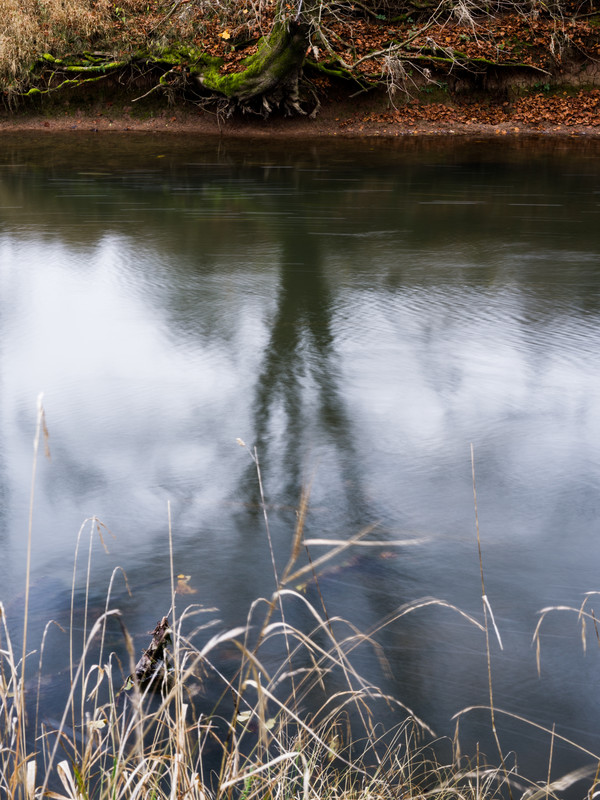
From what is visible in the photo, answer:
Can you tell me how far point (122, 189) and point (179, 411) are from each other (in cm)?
731

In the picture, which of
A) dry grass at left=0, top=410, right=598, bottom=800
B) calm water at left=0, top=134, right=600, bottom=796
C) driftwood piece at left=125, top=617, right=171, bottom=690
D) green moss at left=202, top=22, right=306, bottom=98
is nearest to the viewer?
dry grass at left=0, top=410, right=598, bottom=800

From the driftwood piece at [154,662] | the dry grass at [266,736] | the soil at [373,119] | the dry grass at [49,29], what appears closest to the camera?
the dry grass at [266,736]

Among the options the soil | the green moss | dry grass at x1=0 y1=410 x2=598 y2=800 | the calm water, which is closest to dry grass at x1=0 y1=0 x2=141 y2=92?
the soil

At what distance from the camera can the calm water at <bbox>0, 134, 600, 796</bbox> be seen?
3336 millimetres

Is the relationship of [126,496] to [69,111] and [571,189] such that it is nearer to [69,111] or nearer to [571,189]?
[571,189]

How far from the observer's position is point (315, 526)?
12.9 feet

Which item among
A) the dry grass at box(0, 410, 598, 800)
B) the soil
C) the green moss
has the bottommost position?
the dry grass at box(0, 410, 598, 800)

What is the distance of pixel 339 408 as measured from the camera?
5195mm

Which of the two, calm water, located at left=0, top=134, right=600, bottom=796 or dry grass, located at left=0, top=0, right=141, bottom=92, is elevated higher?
dry grass, located at left=0, top=0, right=141, bottom=92

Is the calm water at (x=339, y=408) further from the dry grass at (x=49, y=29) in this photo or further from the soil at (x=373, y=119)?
A: the dry grass at (x=49, y=29)

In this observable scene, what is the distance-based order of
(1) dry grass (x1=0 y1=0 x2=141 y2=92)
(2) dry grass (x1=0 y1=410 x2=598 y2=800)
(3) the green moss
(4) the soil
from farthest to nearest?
(1) dry grass (x1=0 y1=0 x2=141 y2=92)
(4) the soil
(3) the green moss
(2) dry grass (x1=0 y1=410 x2=598 y2=800)

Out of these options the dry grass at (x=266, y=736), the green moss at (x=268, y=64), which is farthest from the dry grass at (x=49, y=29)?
the dry grass at (x=266, y=736)

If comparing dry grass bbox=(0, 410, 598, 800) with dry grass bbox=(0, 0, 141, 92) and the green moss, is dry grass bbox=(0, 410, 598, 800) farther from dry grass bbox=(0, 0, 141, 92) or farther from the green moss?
dry grass bbox=(0, 0, 141, 92)

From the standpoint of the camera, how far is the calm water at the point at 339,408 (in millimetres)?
3336
